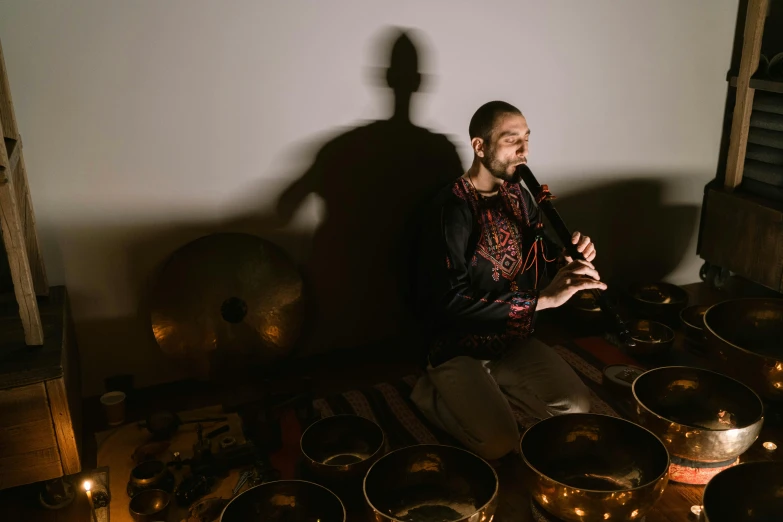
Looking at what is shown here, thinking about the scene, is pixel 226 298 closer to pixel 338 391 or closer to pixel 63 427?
pixel 338 391

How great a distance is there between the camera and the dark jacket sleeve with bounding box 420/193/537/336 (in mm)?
2592

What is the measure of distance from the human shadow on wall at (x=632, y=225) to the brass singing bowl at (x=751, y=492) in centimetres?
180

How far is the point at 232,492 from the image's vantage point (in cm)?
233

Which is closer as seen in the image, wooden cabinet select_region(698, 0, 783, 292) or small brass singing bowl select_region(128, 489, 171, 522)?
small brass singing bowl select_region(128, 489, 171, 522)

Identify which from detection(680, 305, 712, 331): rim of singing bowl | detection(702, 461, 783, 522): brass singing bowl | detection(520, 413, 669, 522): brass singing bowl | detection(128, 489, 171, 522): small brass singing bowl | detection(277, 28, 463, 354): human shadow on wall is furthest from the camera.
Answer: detection(680, 305, 712, 331): rim of singing bowl

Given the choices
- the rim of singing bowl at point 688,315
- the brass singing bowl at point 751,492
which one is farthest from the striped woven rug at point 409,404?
the brass singing bowl at point 751,492

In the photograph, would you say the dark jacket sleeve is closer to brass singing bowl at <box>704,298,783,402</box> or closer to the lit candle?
brass singing bowl at <box>704,298,783,402</box>

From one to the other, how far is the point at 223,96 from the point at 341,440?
1359mm

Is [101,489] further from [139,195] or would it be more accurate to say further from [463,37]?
[463,37]

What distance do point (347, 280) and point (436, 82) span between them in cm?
94

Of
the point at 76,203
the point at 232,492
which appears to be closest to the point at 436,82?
the point at 76,203

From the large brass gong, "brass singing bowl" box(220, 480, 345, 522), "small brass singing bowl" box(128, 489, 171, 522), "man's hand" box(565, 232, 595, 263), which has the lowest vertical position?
"small brass singing bowl" box(128, 489, 171, 522)

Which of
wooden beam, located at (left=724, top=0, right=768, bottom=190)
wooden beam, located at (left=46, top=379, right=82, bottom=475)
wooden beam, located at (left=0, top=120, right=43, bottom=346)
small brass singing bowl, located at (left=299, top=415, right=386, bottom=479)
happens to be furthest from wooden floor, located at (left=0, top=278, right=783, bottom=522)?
wooden beam, located at (left=724, top=0, right=768, bottom=190)

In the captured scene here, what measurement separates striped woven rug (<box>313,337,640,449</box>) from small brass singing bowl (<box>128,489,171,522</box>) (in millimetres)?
746
